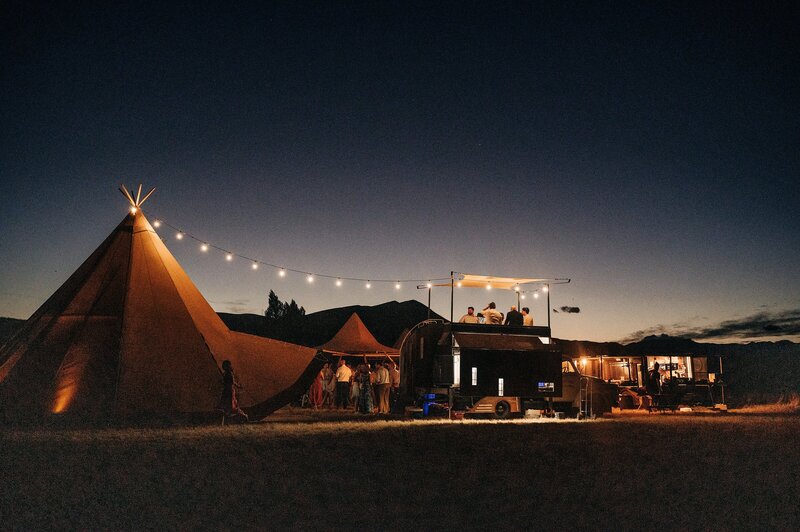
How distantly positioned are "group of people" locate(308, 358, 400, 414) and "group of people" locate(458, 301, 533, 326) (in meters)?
2.99

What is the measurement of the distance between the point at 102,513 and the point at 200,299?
9.12m

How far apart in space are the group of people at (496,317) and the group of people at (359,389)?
299cm

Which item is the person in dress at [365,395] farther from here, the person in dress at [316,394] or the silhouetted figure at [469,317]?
the silhouetted figure at [469,317]

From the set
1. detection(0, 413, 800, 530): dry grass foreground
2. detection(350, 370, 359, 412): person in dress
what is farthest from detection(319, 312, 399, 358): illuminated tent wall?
detection(0, 413, 800, 530): dry grass foreground

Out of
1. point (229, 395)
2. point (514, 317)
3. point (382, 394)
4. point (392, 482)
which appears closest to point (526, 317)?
point (514, 317)

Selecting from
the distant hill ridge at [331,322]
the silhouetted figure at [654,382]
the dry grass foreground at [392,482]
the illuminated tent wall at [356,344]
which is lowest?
the dry grass foreground at [392,482]

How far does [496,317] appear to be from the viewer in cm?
1538

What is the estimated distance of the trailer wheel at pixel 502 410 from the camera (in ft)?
46.7

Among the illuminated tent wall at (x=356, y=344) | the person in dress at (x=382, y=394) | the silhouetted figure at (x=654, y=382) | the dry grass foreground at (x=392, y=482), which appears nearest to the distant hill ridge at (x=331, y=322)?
the illuminated tent wall at (x=356, y=344)

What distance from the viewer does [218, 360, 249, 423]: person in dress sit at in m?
12.1

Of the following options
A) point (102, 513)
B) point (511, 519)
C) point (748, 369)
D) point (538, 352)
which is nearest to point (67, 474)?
point (102, 513)

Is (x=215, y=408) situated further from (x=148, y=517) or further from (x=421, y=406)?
(x=148, y=517)

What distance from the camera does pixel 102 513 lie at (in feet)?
16.5

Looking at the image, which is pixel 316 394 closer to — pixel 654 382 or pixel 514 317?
pixel 514 317
